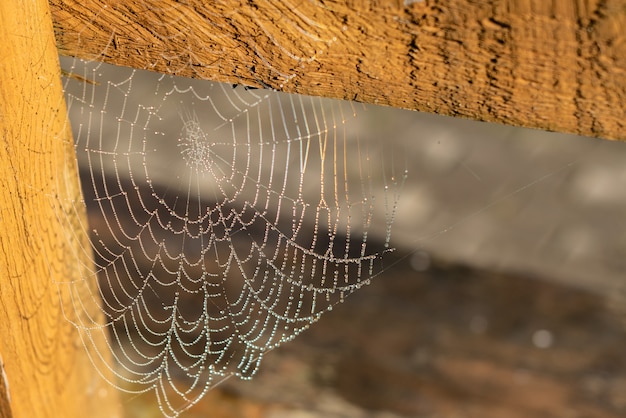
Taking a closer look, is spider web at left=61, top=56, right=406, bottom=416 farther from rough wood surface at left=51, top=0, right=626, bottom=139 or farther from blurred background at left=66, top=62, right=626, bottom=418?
rough wood surface at left=51, top=0, right=626, bottom=139

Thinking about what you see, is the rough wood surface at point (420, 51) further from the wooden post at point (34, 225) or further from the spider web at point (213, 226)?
the spider web at point (213, 226)

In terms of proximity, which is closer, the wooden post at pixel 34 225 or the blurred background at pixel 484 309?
the wooden post at pixel 34 225

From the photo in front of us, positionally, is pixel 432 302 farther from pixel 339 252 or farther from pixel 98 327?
pixel 98 327

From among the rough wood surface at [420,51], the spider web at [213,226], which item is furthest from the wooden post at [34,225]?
the spider web at [213,226]

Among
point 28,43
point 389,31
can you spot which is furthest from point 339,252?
point 389,31

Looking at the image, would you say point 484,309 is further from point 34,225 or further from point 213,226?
point 34,225

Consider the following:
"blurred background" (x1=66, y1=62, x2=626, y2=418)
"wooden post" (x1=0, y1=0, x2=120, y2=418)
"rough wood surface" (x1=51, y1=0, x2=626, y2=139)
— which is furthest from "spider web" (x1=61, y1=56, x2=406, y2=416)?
"rough wood surface" (x1=51, y1=0, x2=626, y2=139)

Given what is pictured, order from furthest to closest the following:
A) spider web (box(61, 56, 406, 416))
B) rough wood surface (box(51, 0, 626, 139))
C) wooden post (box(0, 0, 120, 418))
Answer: spider web (box(61, 56, 406, 416)) < wooden post (box(0, 0, 120, 418)) < rough wood surface (box(51, 0, 626, 139))
